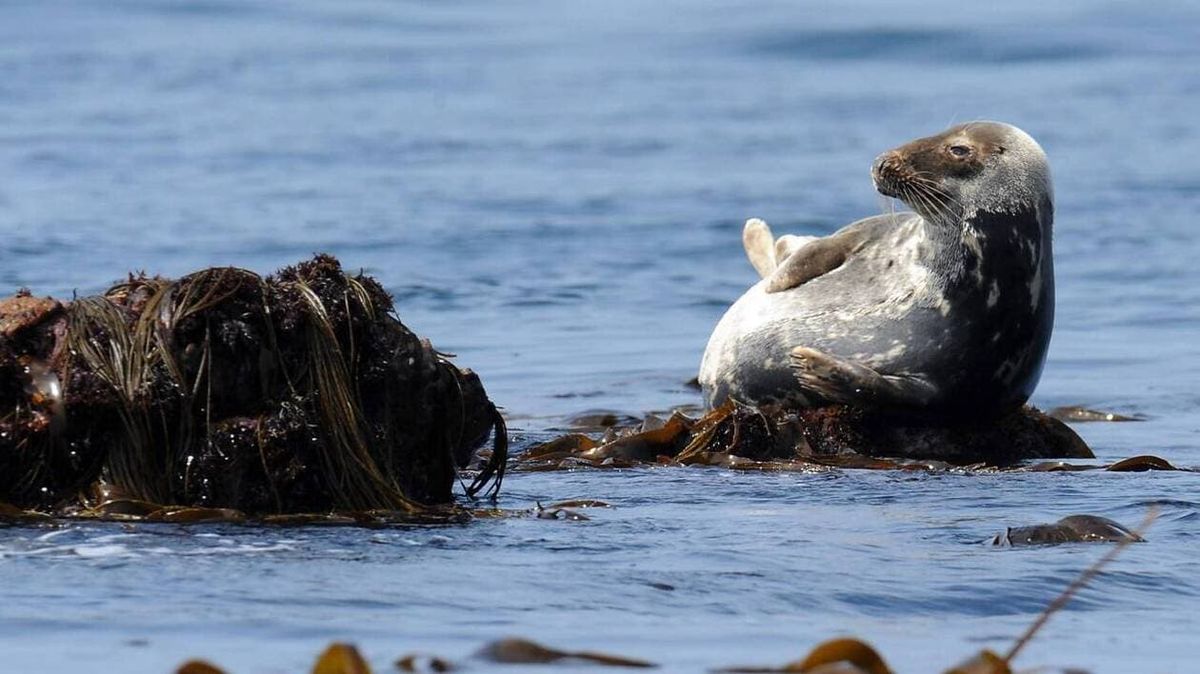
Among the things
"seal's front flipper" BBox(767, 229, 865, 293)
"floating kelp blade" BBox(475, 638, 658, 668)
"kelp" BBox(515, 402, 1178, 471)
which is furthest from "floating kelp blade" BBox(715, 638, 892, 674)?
"seal's front flipper" BBox(767, 229, 865, 293)

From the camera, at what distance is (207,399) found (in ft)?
16.7

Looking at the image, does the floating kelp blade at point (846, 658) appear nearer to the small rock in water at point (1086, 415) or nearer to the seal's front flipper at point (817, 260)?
the seal's front flipper at point (817, 260)

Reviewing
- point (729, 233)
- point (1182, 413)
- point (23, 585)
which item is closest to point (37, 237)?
point (729, 233)

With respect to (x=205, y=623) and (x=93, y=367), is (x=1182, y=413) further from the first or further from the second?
(x=205, y=623)

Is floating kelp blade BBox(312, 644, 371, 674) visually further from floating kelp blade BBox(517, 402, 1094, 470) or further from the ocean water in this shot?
floating kelp blade BBox(517, 402, 1094, 470)

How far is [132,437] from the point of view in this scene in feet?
16.5

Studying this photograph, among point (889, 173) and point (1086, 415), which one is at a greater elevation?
point (889, 173)

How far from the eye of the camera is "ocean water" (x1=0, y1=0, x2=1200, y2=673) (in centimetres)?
415

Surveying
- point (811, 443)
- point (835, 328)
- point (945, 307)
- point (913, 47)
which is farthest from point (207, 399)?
point (913, 47)

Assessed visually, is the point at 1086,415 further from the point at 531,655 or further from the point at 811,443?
the point at 531,655

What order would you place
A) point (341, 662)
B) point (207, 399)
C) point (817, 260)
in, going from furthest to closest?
point (817, 260) < point (207, 399) < point (341, 662)

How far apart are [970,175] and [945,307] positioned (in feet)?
1.56

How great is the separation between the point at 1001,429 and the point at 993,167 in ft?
3.20

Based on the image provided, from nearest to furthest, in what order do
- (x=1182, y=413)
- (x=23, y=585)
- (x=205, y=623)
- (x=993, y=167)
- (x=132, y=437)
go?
(x=205, y=623) → (x=23, y=585) → (x=132, y=437) → (x=993, y=167) → (x=1182, y=413)
